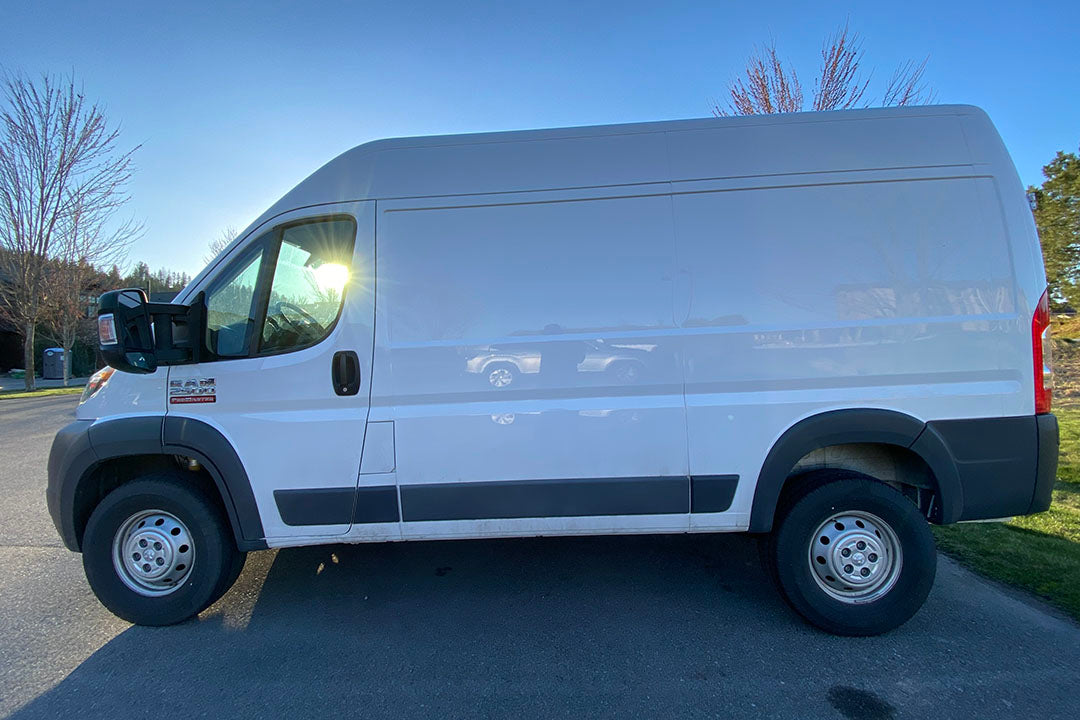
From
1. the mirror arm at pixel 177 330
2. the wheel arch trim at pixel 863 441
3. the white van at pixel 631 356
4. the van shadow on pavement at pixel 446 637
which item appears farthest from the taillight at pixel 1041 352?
the mirror arm at pixel 177 330

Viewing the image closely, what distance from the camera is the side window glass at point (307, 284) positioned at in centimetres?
311

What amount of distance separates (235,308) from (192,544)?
1360 mm

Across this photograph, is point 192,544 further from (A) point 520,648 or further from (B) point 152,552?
(A) point 520,648

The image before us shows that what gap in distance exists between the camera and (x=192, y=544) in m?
3.21

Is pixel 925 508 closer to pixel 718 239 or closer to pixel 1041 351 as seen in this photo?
pixel 1041 351

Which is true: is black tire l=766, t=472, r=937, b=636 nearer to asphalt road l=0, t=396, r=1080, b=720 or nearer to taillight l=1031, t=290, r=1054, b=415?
asphalt road l=0, t=396, r=1080, b=720

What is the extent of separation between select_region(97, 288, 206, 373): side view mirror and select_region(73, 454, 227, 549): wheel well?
625mm

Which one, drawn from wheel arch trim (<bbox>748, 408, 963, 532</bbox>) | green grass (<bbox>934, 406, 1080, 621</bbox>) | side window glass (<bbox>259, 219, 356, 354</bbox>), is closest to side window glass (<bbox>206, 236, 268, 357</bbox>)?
side window glass (<bbox>259, 219, 356, 354</bbox>)

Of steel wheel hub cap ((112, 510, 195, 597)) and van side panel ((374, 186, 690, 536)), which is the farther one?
steel wheel hub cap ((112, 510, 195, 597))

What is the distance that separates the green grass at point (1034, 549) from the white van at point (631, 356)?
873 mm

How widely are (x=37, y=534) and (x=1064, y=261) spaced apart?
17137mm

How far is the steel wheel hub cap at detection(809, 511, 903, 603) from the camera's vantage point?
3.10 m

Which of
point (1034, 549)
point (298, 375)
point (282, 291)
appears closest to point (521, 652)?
point (298, 375)

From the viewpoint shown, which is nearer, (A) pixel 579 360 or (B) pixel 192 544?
(A) pixel 579 360
